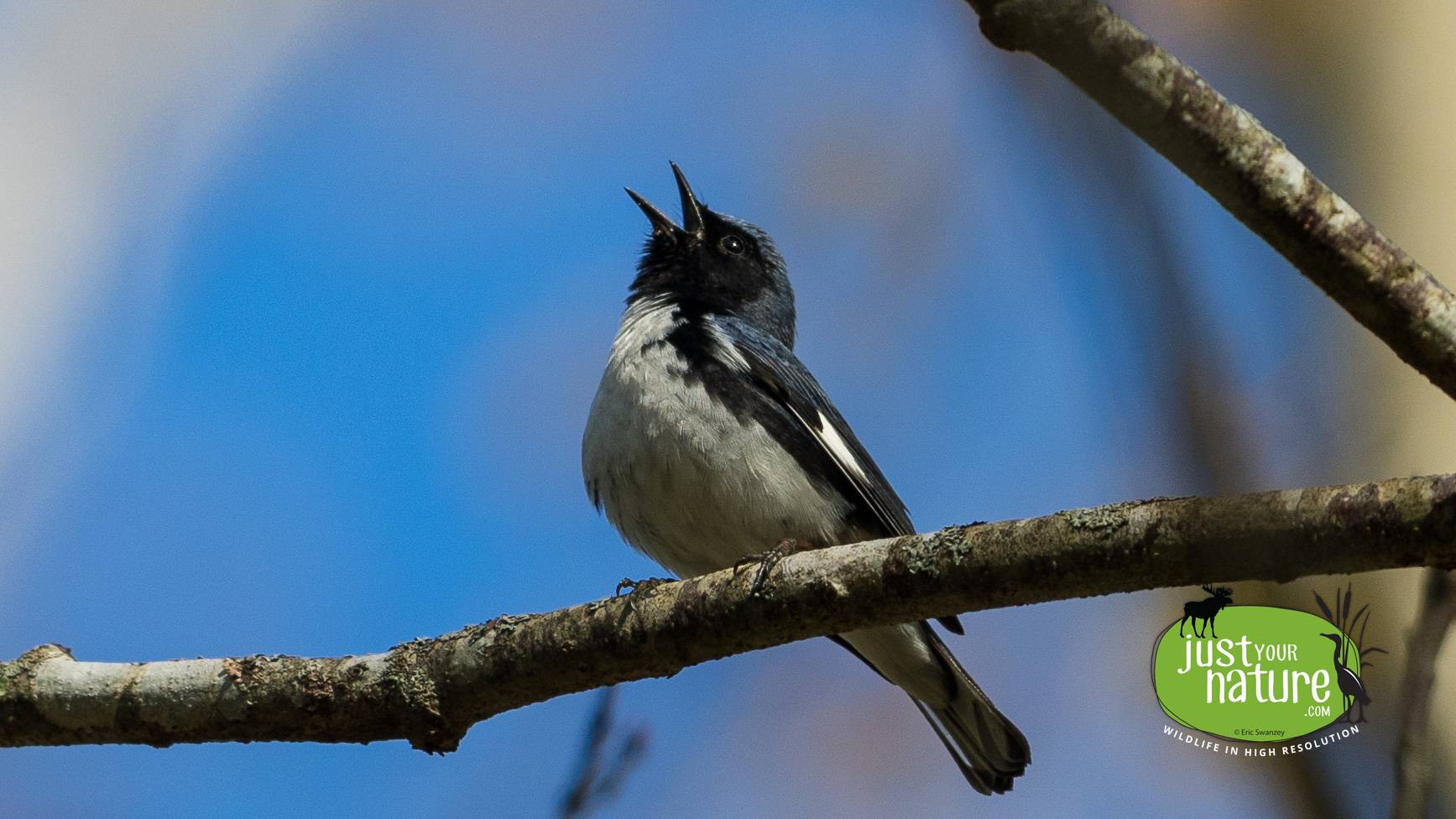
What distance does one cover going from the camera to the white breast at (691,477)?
5.09 m

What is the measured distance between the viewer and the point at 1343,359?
10.8 ft

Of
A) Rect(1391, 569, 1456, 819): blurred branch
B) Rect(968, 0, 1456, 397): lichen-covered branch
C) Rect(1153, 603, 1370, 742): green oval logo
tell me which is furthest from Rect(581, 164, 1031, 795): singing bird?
Rect(1391, 569, 1456, 819): blurred branch

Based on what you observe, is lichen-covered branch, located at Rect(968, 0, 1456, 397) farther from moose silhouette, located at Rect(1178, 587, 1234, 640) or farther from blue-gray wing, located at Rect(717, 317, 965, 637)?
blue-gray wing, located at Rect(717, 317, 965, 637)

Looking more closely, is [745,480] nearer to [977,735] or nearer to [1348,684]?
[977,735]

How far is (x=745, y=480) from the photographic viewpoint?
508 centimetres

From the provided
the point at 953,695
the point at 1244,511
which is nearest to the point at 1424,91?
the point at 953,695

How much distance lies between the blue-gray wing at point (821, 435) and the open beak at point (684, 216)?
49.9 inches

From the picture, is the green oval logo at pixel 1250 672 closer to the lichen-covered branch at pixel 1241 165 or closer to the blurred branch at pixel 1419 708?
the lichen-covered branch at pixel 1241 165

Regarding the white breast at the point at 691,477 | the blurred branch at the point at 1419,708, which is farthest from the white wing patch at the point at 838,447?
the blurred branch at the point at 1419,708

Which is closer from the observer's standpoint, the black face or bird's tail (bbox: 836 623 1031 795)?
bird's tail (bbox: 836 623 1031 795)

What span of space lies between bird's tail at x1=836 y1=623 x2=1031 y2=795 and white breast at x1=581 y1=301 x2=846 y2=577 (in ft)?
1.71

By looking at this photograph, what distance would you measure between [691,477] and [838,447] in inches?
29.9

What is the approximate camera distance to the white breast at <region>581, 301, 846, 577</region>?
200 inches

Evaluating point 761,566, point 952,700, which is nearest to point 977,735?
point 952,700
